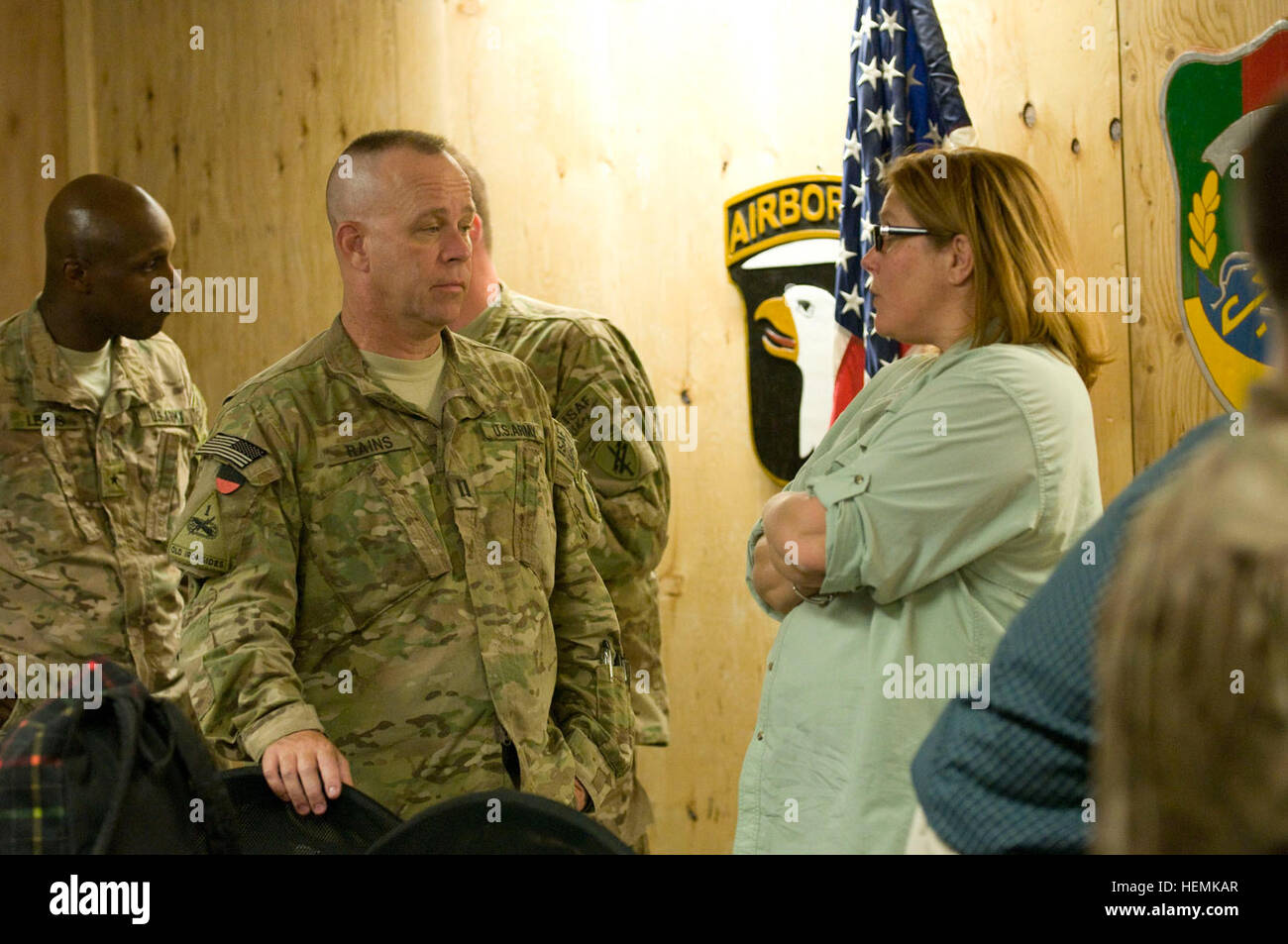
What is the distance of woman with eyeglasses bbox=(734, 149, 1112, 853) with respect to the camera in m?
1.71

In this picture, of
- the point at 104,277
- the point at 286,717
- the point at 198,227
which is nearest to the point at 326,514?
the point at 286,717

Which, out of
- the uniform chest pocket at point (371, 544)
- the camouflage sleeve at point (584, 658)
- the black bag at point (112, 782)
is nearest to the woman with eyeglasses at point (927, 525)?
the camouflage sleeve at point (584, 658)

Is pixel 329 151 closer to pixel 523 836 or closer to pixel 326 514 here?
pixel 326 514

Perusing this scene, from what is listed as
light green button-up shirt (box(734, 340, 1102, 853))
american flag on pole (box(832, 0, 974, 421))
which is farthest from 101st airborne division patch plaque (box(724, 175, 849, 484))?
light green button-up shirt (box(734, 340, 1102, 853))

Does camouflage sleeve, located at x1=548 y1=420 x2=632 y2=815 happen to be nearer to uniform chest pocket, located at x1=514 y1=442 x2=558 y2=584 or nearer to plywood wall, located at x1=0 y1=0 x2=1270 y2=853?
uniform chest pocket, located at x1=514 y1=442 x2=558 y2=584

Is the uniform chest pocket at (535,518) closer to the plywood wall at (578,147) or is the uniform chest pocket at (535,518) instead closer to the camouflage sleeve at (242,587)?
the camouflage sleeve at (242,587)

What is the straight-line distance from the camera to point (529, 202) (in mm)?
3379

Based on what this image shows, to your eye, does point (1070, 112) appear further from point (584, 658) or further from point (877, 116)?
point (584, 658)

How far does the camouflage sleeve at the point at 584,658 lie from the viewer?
80.2 inches

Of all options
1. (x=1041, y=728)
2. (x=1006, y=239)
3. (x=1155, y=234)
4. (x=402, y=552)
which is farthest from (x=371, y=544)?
(x=1155, y=234)

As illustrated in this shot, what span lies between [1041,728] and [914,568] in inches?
34.5

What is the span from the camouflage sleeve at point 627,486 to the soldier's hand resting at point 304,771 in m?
1.10

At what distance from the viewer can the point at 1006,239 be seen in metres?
1.84

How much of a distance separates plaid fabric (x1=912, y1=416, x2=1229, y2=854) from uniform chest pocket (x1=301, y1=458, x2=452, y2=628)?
116cm
